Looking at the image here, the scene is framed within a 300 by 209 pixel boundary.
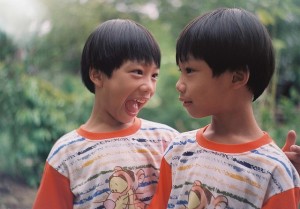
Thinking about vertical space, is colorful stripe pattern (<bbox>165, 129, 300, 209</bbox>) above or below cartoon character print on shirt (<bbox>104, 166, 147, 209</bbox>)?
above

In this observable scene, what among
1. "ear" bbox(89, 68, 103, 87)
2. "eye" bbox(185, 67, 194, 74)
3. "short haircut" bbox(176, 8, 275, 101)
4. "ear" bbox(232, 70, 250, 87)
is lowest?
"ear" bbox(89, 68, 103, 87)

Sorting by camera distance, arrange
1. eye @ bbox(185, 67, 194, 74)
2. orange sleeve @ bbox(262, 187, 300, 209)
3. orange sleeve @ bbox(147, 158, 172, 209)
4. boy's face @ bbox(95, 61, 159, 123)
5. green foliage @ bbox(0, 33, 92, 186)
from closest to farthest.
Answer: orange sleeve @ bbox(262, 187, 300, 209)
eye @ bbox(185, 67, 194, 74)
orange sleeve @ bbox(147, 158, 172, 209)
boy's face @ bbox(95, 61, 159, 123)
green foliage @ bbox(0, 33, 92, 186)

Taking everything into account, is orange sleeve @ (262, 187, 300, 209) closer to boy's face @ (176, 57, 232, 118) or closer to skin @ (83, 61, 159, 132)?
boy's face @ (176, 57, 232, 118)

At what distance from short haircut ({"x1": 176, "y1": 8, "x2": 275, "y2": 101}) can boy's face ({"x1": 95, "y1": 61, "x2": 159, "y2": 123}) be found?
253 mm

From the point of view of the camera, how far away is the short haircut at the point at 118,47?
1.55m

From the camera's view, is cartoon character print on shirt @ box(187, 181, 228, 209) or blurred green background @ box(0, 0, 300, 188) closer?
cartoon character print on shirt @ box(187, 181, 228, 209)

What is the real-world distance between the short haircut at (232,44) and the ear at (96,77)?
0.36 meters

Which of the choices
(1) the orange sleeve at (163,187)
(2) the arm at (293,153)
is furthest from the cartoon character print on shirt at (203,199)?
(2) the arm at (293,153)

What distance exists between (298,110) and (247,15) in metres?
2.38

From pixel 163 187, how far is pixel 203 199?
0.52 feet

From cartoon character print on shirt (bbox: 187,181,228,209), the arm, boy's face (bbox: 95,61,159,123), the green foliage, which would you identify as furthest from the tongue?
the green foliage

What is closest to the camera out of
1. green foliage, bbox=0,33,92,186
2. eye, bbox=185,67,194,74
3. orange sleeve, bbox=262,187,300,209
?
orange sleeve, bbox=262,187,300,209

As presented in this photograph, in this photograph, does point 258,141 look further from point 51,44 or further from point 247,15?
point 51,44

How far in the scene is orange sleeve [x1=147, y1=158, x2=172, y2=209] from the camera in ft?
4.66
